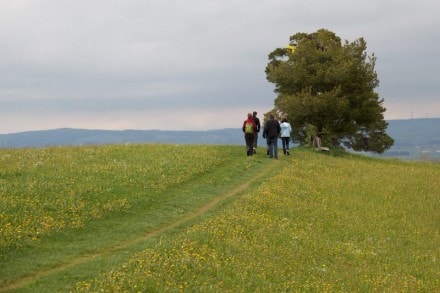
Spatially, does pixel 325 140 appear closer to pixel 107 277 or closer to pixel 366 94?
pixel 366 94

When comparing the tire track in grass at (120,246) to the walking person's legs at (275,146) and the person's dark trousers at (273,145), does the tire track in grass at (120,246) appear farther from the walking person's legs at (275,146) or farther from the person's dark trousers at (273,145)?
the walking person's legs at (275,146)

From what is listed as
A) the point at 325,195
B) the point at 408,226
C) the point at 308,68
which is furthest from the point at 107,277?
the point at 308,68

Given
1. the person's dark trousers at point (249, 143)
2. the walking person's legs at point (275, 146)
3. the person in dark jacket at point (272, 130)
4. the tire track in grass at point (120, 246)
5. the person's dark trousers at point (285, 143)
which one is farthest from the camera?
the person's dark trousers at point (285, 143)

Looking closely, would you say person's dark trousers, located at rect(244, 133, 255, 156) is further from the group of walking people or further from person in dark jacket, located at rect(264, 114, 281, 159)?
person in dark jacket, located at rect(264, 114, 281, 159)

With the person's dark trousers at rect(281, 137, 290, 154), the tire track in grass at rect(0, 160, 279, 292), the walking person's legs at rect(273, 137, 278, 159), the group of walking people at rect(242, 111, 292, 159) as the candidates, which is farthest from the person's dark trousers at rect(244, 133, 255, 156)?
the tire track in grass at rect(0, 160, 279, 292)

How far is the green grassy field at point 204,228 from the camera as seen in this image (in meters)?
13.6

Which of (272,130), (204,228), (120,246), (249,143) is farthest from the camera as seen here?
(249,143)

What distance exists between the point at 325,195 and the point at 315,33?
140ft

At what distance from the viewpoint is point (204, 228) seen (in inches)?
696

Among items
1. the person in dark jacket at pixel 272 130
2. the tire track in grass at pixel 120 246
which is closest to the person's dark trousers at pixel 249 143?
the person in dark jacket at pixel 272 130

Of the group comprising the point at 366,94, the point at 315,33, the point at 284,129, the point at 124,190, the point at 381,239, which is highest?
the point at 315,33

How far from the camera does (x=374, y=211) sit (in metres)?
25.5

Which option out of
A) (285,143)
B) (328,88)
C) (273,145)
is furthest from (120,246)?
(328,88)

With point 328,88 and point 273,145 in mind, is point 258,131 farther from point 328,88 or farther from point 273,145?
point 328,88
